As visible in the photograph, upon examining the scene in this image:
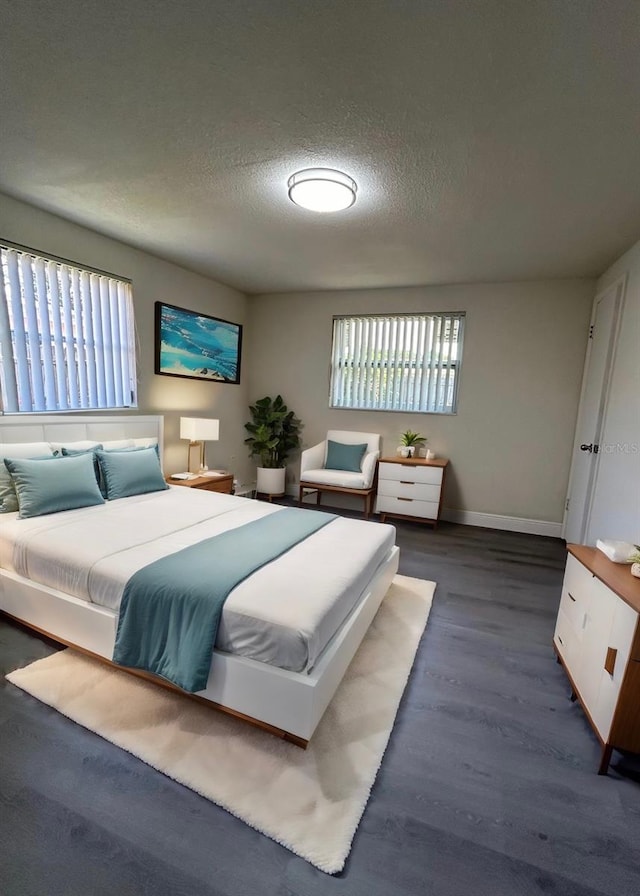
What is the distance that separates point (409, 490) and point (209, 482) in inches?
84.4

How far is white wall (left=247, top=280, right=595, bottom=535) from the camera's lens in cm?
405

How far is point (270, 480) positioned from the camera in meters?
5.07

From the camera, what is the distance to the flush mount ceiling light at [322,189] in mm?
2213

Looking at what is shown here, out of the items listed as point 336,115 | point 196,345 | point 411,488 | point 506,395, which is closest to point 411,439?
point 411,488

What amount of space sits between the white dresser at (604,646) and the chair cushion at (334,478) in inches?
99.4

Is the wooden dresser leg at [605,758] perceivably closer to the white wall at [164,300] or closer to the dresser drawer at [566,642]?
the dresser drawer at [566,642]

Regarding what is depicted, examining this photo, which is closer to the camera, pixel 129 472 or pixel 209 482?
pixel 129 472

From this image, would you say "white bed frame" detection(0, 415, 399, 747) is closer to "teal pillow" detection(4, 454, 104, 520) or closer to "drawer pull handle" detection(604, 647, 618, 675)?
"teal pillow" detection(4, 454, 104, 520)

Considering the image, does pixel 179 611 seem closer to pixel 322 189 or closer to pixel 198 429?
pixel 322 189

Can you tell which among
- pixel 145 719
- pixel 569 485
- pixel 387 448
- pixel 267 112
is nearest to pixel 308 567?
pixel 145 719

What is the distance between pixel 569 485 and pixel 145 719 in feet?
13.8

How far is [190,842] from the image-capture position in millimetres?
1201

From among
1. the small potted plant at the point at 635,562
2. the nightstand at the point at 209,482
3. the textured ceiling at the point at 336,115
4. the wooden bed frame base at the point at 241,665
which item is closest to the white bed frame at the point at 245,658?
the wooden bed frame base at the point at 241,665

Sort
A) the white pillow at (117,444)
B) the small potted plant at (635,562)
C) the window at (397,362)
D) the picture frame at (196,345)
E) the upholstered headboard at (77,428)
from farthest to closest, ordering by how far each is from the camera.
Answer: the window at (397,362)
the picture frame at (196,345)
the white pillow at (117,444)
the upholstered headboard at (77,428)
the small potted plant at (635,562)
